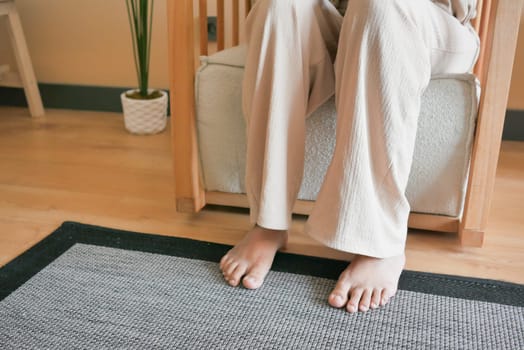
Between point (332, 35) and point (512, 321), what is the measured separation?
0.55 meters

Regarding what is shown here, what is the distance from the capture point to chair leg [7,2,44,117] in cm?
180

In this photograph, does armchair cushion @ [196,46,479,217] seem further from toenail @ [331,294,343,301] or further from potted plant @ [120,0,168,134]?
potted plant @ [120,0,168,134]

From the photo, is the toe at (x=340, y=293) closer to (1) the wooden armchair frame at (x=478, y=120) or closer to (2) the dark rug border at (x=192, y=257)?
(2) the dark rug border at (x=192, y=257)

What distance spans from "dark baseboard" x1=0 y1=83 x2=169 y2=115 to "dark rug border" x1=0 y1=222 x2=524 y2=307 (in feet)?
3.06

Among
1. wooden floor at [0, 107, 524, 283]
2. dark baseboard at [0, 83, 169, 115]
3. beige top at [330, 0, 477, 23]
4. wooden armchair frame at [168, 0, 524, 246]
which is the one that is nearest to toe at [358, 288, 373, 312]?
wooden floor at [0, 107, 524, 283]

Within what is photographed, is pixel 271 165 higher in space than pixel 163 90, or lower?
higher

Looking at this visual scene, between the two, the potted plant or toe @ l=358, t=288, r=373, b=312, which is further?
the potted plant

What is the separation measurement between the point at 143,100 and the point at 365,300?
107 centimetres

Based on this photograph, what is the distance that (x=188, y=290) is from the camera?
896mm

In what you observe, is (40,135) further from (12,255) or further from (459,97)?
(459,97)

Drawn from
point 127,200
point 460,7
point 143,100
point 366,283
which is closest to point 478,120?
point 460,7

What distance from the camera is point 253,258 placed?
0.94 m

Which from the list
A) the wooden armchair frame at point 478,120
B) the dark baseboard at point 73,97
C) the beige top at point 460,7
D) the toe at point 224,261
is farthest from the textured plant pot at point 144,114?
the beige top at point 460,7

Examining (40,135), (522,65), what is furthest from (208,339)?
(522,65)
